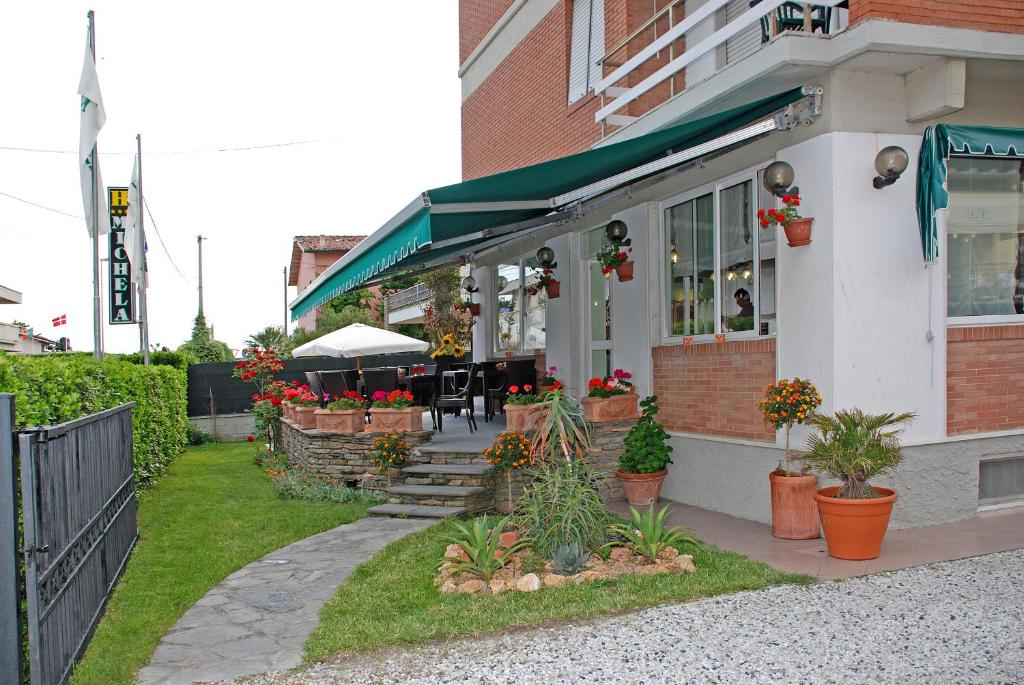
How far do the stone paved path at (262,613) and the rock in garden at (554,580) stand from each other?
1826 mm

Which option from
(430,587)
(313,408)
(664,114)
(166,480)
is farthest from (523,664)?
(166,480)

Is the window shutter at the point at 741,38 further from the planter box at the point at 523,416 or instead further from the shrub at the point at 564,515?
the shrub at the point at 564,515

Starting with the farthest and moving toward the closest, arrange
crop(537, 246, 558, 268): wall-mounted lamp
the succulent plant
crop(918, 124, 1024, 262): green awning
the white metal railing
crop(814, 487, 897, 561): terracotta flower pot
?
1. the white metal railing
2. crop(537, 246, 558, 268): wall-mounted lamp
3. crop(918, 124, 1024, 262): green awning
4. crop(814, 487, 897, 561): terracotta flower pot
5. the succulent plant

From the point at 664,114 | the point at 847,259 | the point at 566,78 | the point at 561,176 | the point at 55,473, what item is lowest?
the point at 55,473

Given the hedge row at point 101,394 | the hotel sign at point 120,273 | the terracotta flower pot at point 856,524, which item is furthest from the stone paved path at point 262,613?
the hotel sign at point 120,273

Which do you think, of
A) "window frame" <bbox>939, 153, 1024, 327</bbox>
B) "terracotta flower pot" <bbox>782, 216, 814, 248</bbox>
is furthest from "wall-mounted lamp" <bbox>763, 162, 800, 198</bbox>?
"window frame" <bbox>939, 153, 1024, 327</bbox>

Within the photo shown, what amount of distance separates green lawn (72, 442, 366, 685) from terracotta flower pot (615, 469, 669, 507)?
3.45 metres

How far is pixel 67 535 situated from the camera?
5.21 meters

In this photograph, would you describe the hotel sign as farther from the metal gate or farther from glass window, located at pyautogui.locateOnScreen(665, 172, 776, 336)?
glass window, located at pyautogui.locateOnScreen(665, 172, 776, 336)

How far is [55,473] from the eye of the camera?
196 inches

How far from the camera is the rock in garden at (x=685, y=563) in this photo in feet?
22.2

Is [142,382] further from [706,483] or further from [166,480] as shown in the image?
[706,483]

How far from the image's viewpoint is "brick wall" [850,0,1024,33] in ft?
24.5

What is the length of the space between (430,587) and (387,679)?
6.02 ft
